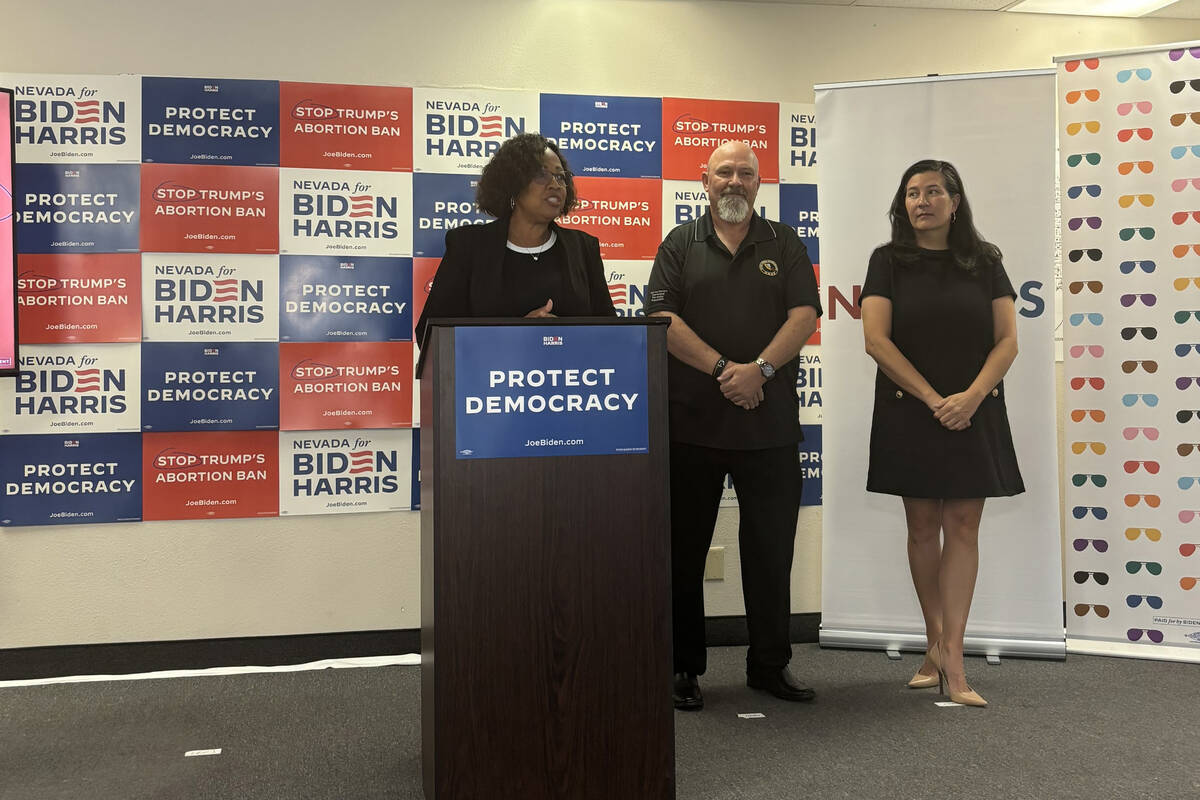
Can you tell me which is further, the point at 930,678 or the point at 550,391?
the point at 930,678

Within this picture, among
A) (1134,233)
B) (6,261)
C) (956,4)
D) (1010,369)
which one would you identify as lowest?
(1010,369)

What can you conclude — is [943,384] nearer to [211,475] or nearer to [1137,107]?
[1137,107]

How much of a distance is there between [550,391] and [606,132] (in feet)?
7.28

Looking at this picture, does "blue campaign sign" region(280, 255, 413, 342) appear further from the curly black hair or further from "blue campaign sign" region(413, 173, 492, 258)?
the curly black hair

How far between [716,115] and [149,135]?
2.20 meters

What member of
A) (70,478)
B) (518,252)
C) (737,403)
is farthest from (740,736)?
(70,478)

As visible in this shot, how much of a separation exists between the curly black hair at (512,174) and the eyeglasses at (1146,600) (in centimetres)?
254

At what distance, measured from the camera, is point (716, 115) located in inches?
152

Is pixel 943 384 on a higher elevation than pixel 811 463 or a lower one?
higher

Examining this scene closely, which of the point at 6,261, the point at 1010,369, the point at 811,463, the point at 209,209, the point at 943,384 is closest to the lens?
the point at 943,384

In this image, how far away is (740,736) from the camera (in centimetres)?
264

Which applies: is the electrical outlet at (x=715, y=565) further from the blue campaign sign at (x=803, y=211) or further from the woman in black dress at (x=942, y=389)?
the blue campaign sign at (x=803, y=211)

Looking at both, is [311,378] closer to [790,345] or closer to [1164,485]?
[790,345]

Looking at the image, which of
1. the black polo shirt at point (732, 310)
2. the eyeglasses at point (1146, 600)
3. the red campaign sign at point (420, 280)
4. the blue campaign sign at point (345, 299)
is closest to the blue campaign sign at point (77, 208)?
the blue campaign sign at point (345, 299)
